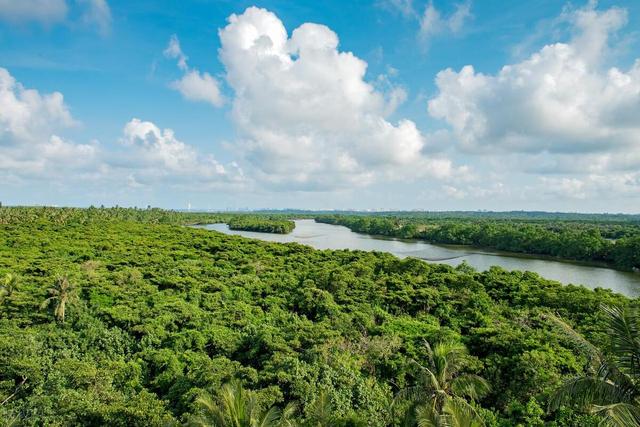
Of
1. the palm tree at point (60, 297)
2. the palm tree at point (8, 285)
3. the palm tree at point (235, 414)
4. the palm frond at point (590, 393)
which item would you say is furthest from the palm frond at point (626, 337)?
the palm tree at point (8, 285)

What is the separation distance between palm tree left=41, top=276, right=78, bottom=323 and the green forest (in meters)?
0.09

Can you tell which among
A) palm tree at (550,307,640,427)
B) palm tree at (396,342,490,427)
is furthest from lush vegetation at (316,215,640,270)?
palm tree at (550,307,640,427)

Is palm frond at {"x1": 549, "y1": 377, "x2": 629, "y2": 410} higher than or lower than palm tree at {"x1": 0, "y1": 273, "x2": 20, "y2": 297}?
higher

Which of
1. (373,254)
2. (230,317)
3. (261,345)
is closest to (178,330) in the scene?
(230,317)

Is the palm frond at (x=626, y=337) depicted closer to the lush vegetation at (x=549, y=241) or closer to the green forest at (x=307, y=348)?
the green forest at (x=307, y=348)

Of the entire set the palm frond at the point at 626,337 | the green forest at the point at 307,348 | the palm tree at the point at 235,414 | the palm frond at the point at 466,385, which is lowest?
the green forest at the point at 307,348

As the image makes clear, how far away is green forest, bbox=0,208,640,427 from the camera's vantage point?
1048 centimetres

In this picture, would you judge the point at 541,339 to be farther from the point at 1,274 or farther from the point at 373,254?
the point at 1,274

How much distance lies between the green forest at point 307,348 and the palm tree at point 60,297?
3.6 inches

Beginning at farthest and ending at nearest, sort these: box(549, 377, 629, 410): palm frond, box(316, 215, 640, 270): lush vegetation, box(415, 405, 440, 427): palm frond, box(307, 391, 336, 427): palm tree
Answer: box(316, 215, 640, 270): lush vegetation < box(307, 391, 336, 427): palm tree < box(415, 405, 440, 427): palm frond < box(549, 377, 629, 410): palm frond

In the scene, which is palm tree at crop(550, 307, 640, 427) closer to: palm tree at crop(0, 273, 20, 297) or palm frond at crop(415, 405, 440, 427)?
palm frond at crop(415, 405, 440, 427)

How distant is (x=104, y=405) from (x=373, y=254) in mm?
43039

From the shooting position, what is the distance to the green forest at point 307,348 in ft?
34.4

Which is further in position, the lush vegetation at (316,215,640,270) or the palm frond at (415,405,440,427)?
the lush vegetation at (316,215,640,270)
